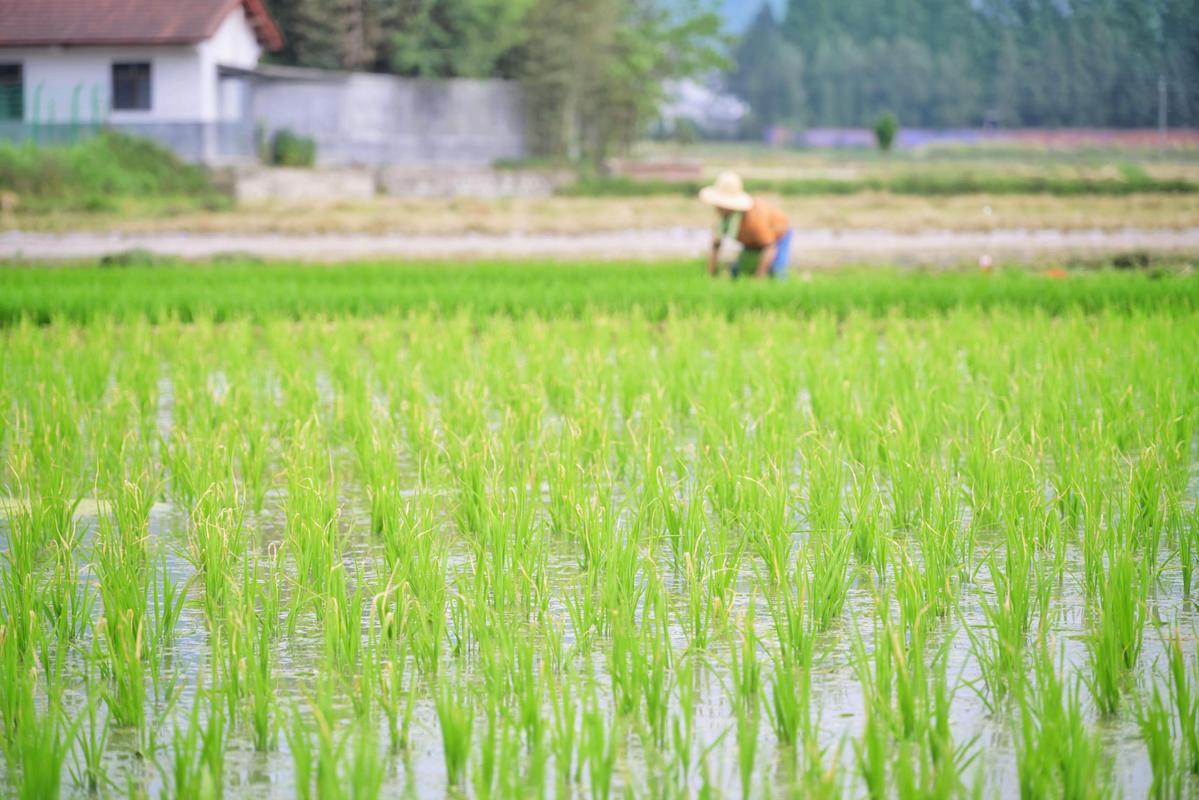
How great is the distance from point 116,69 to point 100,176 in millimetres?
4058

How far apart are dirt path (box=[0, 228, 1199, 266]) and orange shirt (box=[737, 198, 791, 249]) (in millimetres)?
5681

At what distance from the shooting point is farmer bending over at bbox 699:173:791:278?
9.55 m

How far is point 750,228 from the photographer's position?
9.84 m

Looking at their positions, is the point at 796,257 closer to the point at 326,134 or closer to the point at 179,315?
the point at 179,315

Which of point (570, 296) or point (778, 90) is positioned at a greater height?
point (778, 90)

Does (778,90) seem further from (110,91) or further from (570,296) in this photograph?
(570,296)

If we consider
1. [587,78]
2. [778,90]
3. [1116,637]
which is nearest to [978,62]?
[778,90]

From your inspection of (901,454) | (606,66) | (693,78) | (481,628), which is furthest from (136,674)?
(693,78)

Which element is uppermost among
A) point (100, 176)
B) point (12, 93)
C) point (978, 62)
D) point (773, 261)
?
point (978, 62)

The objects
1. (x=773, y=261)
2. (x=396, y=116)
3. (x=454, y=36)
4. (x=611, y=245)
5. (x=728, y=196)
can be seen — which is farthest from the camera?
(x=454, y=36)

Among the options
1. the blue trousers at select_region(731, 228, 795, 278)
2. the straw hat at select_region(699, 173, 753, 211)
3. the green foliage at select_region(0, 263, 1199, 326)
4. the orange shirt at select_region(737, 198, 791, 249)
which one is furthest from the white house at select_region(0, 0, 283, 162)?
the straw hat at select_region(699, 173, 753, 211)

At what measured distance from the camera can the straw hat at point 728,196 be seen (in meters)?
9.47

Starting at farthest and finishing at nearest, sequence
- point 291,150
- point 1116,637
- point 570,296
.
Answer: point 291,150 → point 570,296 → point 1116,637

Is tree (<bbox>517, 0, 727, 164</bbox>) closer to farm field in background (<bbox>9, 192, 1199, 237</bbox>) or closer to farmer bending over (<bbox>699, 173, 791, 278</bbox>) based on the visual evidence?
farm field in background (<bbox>9, 192, 1199, 237</bbox>)
